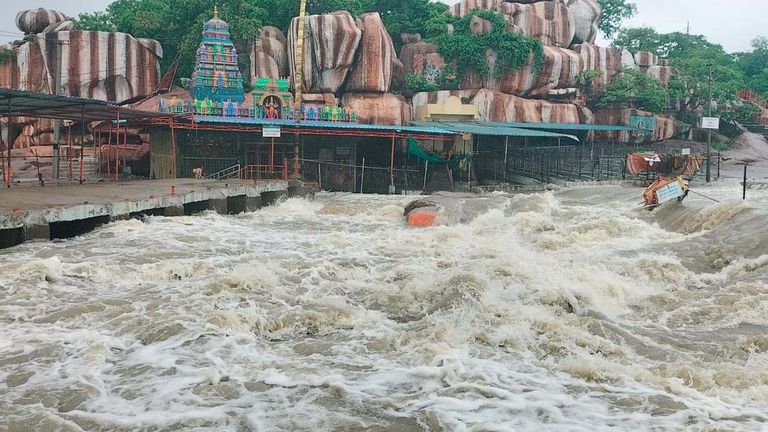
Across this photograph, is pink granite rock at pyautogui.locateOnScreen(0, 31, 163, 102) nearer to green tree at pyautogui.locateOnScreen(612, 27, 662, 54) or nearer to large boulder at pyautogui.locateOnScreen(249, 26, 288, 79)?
large boulder at pyautogui.locateOnScreen(249, 26, 288, 79)

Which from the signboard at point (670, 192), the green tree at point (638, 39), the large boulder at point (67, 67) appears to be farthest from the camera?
the green tree at point (638, 39)

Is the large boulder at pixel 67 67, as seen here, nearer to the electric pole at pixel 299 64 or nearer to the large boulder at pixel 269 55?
the large boulder at pixel 269 55

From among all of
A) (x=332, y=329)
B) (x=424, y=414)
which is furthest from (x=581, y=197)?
(x=424, y=414)

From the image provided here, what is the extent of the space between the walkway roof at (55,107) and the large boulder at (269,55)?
11.7 metres

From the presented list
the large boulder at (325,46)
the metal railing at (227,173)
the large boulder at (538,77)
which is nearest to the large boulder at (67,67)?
the large boulder at (325,46)

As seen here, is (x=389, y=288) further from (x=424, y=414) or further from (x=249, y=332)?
(x=424, y=414)

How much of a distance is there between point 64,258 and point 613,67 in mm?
36182

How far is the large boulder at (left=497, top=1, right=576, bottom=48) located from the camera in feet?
126

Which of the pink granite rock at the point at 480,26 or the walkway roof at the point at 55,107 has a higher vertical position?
the pink granite rock at the point at 480,26

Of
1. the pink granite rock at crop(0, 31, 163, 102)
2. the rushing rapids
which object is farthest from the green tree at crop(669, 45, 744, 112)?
the pink granite rock at crop(0, 31, 163, 102)

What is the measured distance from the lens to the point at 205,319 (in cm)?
764

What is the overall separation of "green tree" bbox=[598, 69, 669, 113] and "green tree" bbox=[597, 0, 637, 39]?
12.0 meters

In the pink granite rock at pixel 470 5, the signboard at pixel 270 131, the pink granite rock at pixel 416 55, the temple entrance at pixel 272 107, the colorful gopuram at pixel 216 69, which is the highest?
the pink granite rock at pixel 470 5

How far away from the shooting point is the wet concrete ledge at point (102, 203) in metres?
12.2
